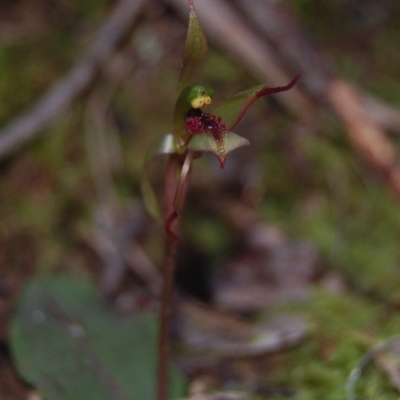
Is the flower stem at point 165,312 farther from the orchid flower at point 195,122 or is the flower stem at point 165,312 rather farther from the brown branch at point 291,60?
the brown branch at point 291,60

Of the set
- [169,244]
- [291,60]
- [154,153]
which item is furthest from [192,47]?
[291,60]

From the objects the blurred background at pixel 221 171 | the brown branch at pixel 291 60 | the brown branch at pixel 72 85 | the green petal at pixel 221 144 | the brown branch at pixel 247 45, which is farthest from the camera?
the brown branch at pixel 247 45

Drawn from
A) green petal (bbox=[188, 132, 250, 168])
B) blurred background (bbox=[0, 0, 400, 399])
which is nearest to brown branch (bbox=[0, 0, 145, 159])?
blurred background (bbox=[0, 0, 400, 399])

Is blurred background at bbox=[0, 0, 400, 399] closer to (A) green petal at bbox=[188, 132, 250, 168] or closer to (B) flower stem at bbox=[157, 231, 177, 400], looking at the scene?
(B) flower stem at bbox=[157, 231, 177, 400]

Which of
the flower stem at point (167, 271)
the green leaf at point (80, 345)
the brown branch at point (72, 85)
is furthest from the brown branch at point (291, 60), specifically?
the flower stem at point (167, 271)

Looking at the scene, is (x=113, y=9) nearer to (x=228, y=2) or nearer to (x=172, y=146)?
(x=228, y=2)
